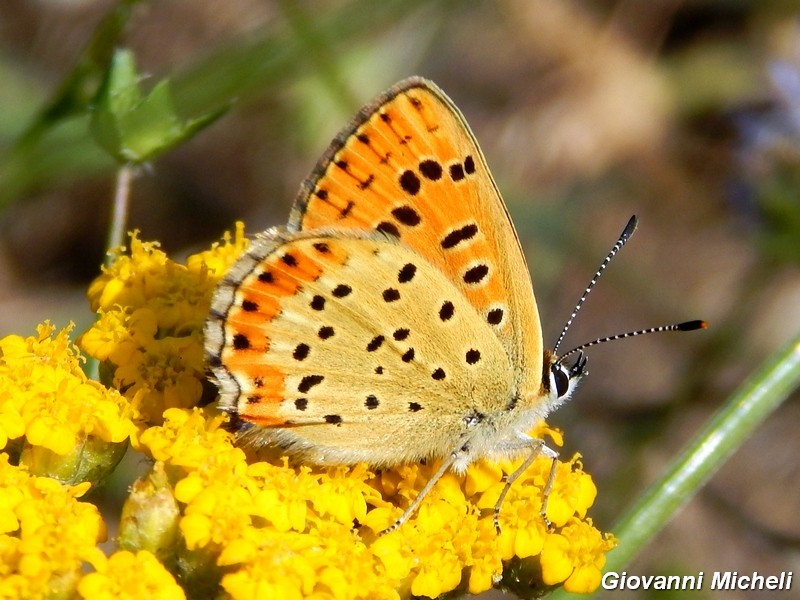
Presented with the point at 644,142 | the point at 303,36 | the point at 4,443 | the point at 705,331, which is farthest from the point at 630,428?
the point at 4,443

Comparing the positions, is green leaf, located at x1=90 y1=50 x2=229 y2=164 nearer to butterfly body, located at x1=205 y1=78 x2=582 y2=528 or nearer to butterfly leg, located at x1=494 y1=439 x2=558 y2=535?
butterfly body, located at x1=205 y1=78 x2=582 y2=528

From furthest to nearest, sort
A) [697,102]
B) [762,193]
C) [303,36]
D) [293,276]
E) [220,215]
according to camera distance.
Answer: [697,102] < [220,215] < [762,193] < [303,36] < [293,276]

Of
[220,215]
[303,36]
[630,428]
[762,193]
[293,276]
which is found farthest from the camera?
[220,215]

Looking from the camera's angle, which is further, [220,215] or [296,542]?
[220,215]

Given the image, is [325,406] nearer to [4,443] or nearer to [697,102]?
[4,443]

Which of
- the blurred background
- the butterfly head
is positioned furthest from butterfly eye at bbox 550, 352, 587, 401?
the blurred background

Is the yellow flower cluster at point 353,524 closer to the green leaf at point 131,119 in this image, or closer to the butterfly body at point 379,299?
the butterfly body at point 379,299

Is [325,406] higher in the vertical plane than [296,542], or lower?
higher

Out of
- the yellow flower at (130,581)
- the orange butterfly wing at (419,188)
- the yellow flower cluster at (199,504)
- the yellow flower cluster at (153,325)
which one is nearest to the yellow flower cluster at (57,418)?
the yellow flower cluster at (199,504)
